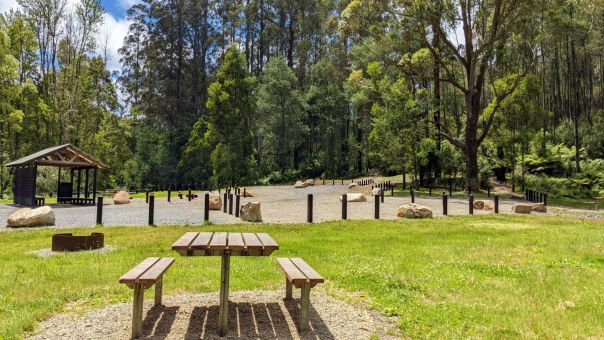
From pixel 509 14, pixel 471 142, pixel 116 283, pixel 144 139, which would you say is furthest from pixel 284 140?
pixel 116 283

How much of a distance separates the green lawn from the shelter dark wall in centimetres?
1267

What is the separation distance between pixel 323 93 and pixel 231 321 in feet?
176

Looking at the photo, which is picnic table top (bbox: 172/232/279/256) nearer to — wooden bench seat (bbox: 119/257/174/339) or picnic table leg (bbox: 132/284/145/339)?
wooden bench seat (bbox: 119/257/174/339)

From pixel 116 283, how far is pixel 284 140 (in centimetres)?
4682

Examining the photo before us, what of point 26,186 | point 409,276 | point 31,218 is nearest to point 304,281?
point 409,276

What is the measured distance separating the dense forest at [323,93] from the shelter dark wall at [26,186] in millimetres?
12823

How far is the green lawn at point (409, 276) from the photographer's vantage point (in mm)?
4633

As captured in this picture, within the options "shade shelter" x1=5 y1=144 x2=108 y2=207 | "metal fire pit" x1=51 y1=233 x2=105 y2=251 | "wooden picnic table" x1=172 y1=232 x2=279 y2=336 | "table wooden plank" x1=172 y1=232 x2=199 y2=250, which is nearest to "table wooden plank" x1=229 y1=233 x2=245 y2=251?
"wooden picnic table" x1=172 y1=232 x2=279 y2=336

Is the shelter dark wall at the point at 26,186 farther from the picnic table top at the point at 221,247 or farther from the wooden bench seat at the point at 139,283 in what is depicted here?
the picnic table top at the point at 221,247

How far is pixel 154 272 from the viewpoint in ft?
14.4

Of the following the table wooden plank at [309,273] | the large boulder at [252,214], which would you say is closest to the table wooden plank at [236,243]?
the table wooden plank at [309,273]

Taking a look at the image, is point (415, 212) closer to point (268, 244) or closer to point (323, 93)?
point (268, 244)

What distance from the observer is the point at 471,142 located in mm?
30203

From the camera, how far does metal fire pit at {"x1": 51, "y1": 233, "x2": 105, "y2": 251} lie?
9062 mm
